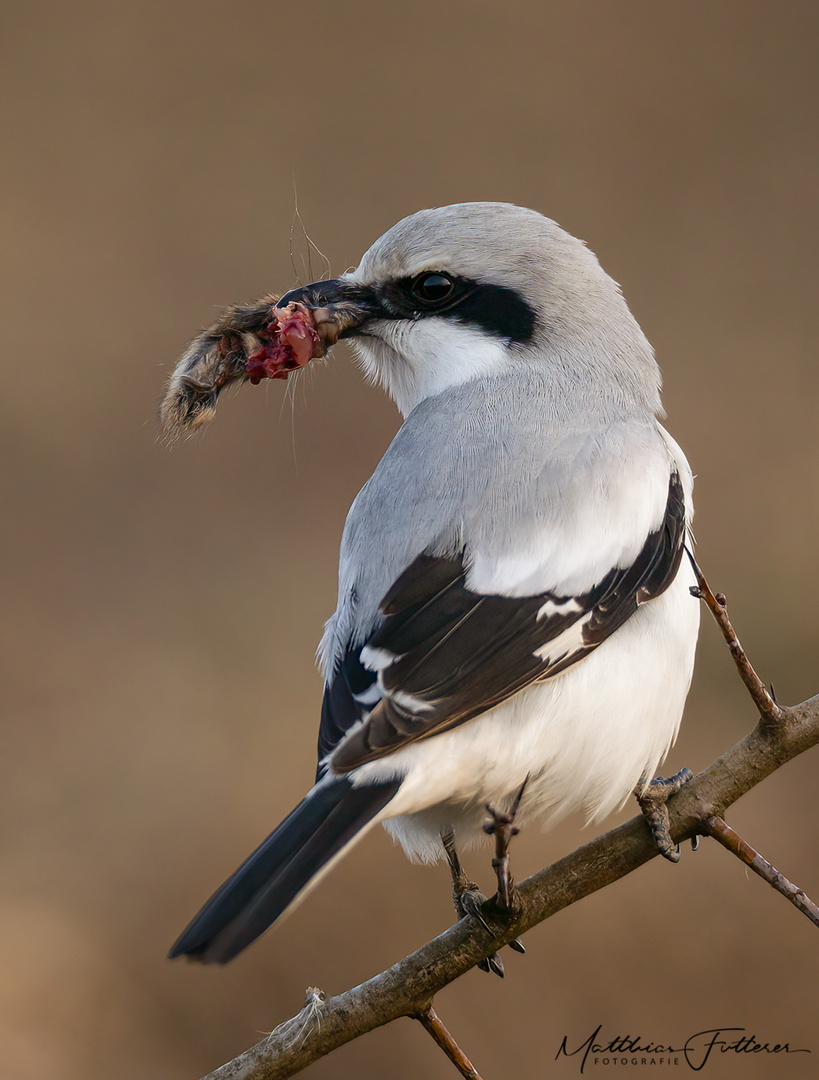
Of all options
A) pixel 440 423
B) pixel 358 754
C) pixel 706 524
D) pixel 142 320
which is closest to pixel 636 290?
pixel 706 524

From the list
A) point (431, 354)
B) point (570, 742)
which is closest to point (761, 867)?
point (570, 742)

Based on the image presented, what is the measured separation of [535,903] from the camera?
138cm

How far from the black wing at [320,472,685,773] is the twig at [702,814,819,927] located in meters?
0.28

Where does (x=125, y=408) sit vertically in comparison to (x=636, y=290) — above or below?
above

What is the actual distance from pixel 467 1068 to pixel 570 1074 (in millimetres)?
2172

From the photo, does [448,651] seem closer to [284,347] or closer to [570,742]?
[570,742]

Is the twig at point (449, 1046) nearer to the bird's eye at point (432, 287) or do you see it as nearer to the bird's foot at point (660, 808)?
the bird's foot at point (660, 808)

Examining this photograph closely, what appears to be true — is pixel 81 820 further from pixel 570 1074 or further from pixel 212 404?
pixel 212 404

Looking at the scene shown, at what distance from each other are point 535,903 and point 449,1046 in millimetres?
201

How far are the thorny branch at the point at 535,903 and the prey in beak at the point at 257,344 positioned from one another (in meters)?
0.87

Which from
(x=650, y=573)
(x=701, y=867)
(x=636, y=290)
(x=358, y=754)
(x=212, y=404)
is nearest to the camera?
(x=358, y=754)

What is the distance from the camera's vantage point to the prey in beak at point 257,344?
1.86m

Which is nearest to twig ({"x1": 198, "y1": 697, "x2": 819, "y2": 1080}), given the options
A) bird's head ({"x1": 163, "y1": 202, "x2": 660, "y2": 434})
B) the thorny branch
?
the thorny branch

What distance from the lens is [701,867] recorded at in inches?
136
